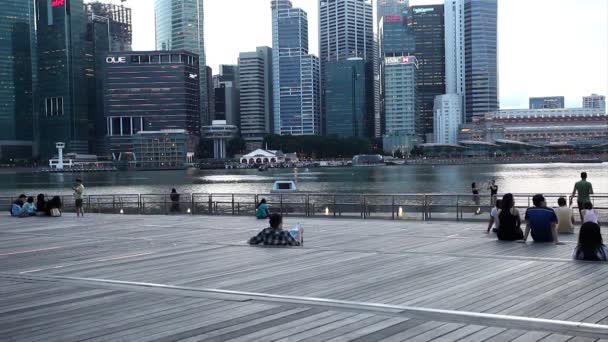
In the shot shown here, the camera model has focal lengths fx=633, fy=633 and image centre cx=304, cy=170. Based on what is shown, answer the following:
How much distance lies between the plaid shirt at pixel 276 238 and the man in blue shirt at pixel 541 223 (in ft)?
18.8

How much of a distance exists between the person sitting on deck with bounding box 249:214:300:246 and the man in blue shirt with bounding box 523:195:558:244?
5.74 m

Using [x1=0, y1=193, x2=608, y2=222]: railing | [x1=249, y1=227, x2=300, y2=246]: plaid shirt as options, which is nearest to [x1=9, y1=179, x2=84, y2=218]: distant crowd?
[x1=0, y1=193, x2=608, y2=222]: railing

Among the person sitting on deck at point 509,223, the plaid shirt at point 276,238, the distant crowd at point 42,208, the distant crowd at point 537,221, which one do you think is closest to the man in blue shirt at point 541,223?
the distant crowd at point 537,221

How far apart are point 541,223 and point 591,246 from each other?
3185 millimetres

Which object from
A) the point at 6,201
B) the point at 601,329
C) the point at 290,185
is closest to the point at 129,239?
the point at 601,329

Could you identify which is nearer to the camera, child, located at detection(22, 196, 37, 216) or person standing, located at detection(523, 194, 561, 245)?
person standing, located at detection(523, 194, 561, 245)

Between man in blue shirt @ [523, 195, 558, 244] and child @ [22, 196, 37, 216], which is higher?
man in blue shirt @ [523, 195, 558, 244]

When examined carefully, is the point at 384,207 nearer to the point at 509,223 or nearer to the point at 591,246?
the point at 509,223

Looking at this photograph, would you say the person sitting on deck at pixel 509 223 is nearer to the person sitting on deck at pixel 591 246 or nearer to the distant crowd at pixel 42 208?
the person sitting on deck at pixel 591 246

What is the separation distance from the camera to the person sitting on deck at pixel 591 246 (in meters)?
12.0

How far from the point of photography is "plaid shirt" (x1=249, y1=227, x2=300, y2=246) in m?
15.8

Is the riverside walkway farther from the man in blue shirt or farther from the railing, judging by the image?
the railing

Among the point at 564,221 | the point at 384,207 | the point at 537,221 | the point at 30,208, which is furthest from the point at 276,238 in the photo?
the point at 30,208

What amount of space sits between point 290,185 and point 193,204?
45.0m
